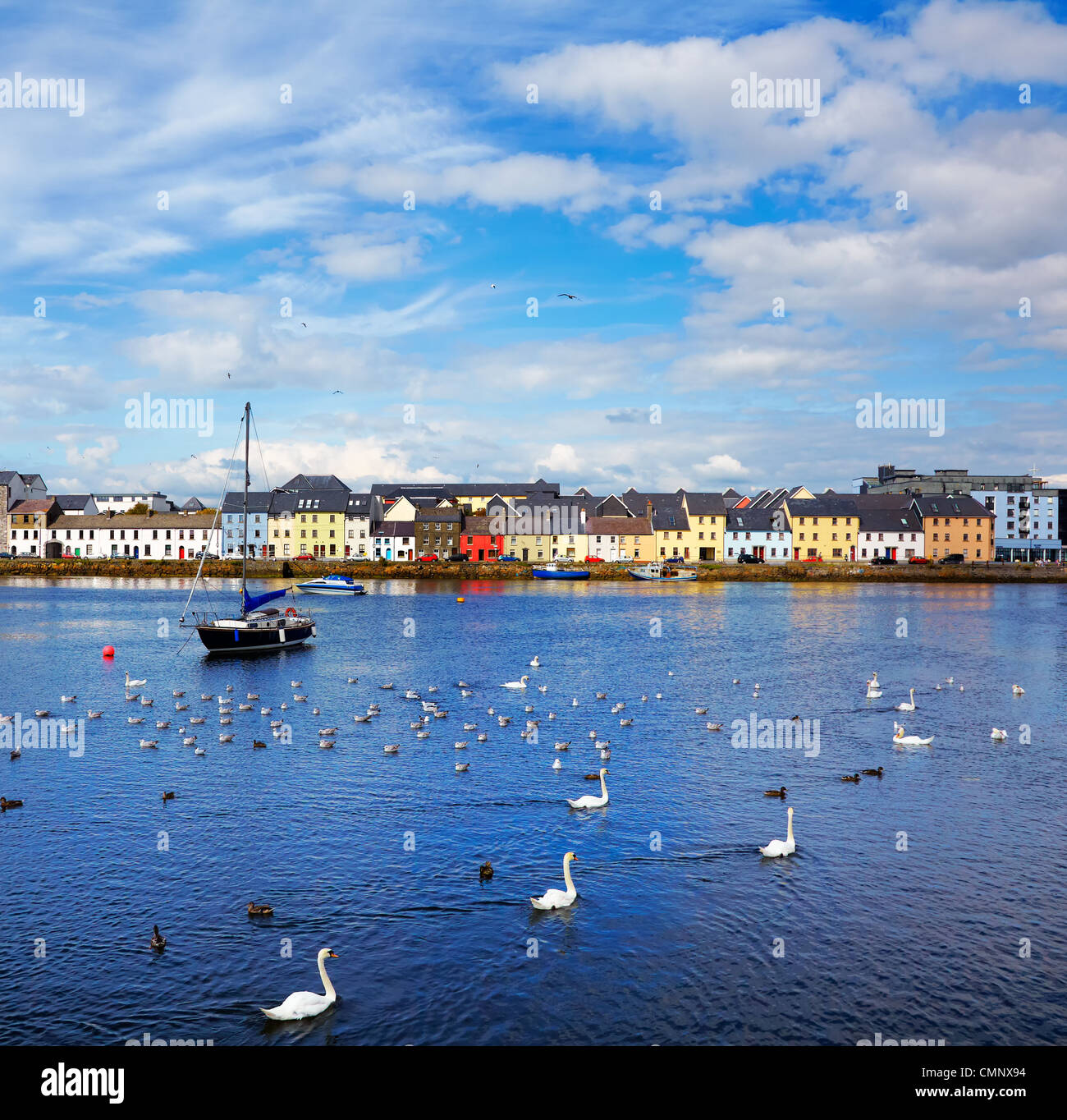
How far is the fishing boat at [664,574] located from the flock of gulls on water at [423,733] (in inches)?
3281

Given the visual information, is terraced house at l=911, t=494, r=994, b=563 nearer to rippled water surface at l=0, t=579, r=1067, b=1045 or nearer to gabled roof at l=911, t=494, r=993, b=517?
gabled roof at l=911, t=494, r=993, b=517

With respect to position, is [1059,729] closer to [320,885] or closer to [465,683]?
[465,683]

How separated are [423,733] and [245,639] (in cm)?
2734

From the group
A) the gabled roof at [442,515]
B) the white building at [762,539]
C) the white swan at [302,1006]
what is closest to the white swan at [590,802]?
the white swan at [302,1006]

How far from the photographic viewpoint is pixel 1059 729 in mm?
35438

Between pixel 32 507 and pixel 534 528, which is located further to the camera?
pixel 32 507

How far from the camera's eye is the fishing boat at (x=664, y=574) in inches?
5187

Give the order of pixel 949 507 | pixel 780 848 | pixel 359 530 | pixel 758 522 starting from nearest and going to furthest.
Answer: pixel 780 848
pixel 758 522
pixel 949 507
pixel 359 530

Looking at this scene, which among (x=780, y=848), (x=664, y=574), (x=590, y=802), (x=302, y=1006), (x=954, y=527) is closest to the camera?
(x=302, y=1006)

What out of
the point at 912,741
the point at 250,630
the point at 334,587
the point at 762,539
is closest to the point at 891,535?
the point at 762,539

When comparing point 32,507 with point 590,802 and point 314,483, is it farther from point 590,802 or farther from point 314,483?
point 590,802

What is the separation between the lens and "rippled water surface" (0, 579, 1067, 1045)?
47.6 feet

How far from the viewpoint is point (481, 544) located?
153 m

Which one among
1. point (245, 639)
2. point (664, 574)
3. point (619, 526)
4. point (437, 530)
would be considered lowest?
point (245, 639)
